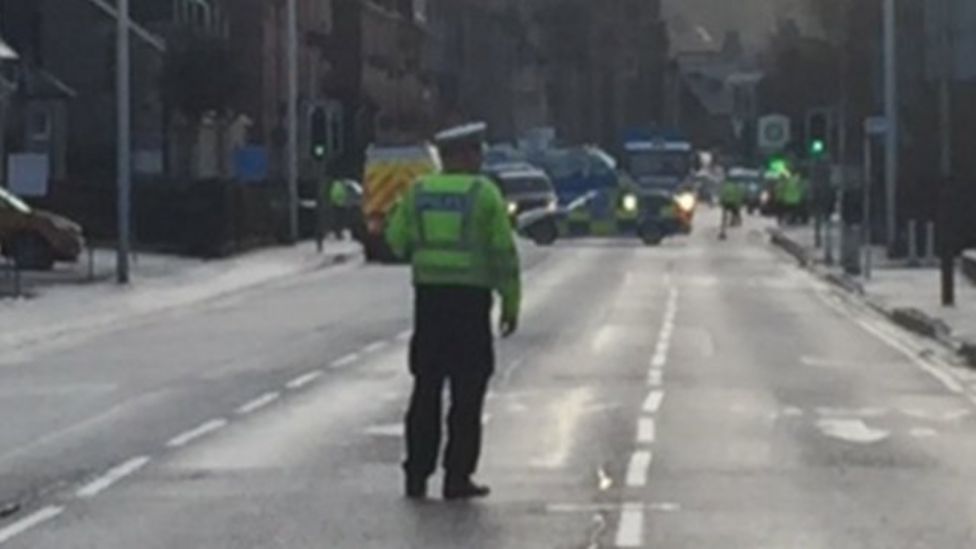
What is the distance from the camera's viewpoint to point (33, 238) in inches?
2254

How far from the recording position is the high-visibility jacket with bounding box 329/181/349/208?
88.3 m

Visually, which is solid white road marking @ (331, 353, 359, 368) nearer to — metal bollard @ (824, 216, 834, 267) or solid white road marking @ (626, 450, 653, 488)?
solid white road marking @ (626, 450, 653, 488)

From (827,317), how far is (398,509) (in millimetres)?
26102

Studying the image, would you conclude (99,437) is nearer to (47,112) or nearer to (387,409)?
(387,409)

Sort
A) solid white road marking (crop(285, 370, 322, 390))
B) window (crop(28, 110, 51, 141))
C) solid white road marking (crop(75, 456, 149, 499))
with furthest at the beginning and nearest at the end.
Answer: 1. window (crop(28, 110, 51, 141))
2. solid white road marking (crop(285, 370, 322, 390))
3. solid white road marking (crop(75, 456, 149, 499))

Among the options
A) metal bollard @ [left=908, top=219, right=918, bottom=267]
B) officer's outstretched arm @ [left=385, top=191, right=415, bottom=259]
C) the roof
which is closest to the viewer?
officer's outstretched arm @ [left=385, top=191, right=415, bottom=259]

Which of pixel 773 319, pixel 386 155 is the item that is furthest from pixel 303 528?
pixel 386 155

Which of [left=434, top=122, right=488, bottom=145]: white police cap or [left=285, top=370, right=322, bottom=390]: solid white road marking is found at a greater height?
[left=434, top=122, right=488, bottom=145]: white police cap

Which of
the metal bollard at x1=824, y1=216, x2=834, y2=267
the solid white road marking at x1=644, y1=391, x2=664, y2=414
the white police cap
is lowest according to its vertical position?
the metal bollard at x1=824, y1=216, x2=834, y2=267

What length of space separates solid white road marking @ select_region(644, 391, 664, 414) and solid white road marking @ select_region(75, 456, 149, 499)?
196 inches

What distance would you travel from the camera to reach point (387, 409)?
24.7 m

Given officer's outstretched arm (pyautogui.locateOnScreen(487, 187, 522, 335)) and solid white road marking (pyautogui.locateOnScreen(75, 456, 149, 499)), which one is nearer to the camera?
officer's outstretched arm (pyautogui.locateOnScreen(487, 187, 522, 335))

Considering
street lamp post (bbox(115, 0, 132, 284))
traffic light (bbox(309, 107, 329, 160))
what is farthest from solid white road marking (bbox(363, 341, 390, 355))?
traffic light (bbox(309, 107, 329, 160))

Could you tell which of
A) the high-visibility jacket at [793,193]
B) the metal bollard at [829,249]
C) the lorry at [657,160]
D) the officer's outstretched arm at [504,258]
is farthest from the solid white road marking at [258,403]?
the lorry at [657,160]
